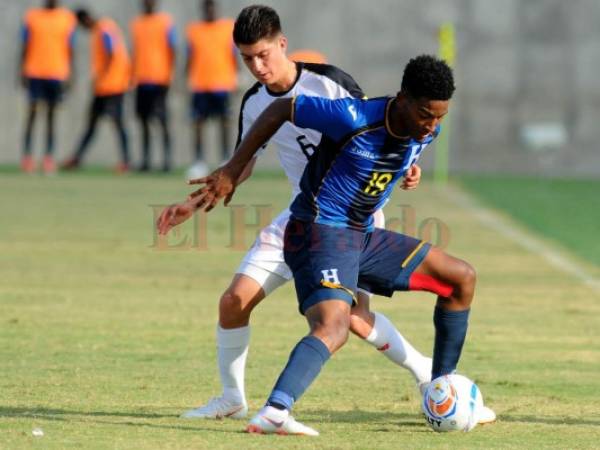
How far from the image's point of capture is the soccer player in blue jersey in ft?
22.2

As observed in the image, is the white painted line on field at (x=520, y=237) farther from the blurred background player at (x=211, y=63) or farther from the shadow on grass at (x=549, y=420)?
the shadow on grass at (x=549, y=420)

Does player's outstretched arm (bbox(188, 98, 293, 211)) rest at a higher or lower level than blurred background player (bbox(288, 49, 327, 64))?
higher

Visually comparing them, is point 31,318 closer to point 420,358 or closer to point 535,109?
point 420,358

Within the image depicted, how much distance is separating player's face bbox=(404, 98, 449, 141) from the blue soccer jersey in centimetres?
11

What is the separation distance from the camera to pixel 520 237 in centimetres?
1764

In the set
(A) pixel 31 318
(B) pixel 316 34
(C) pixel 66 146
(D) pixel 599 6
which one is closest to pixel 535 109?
(D) pixel 599 6

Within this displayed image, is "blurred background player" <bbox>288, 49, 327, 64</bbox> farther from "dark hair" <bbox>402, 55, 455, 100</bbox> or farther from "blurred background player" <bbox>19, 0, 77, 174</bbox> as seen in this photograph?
"dark hair" <bbox>402, 55, 455, 100</bbox>

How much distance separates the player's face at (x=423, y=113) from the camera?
6770 millimetres

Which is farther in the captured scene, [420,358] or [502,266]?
[502,266]

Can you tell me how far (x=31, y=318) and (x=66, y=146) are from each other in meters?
20.2

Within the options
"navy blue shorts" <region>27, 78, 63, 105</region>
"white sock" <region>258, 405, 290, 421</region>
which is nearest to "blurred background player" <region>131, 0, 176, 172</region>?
"navy blue shorts" <region>27, 78, 63, 105</region>

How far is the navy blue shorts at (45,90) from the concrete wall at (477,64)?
11.0ft

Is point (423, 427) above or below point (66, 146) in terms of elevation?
above

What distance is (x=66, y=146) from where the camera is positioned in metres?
30.8
